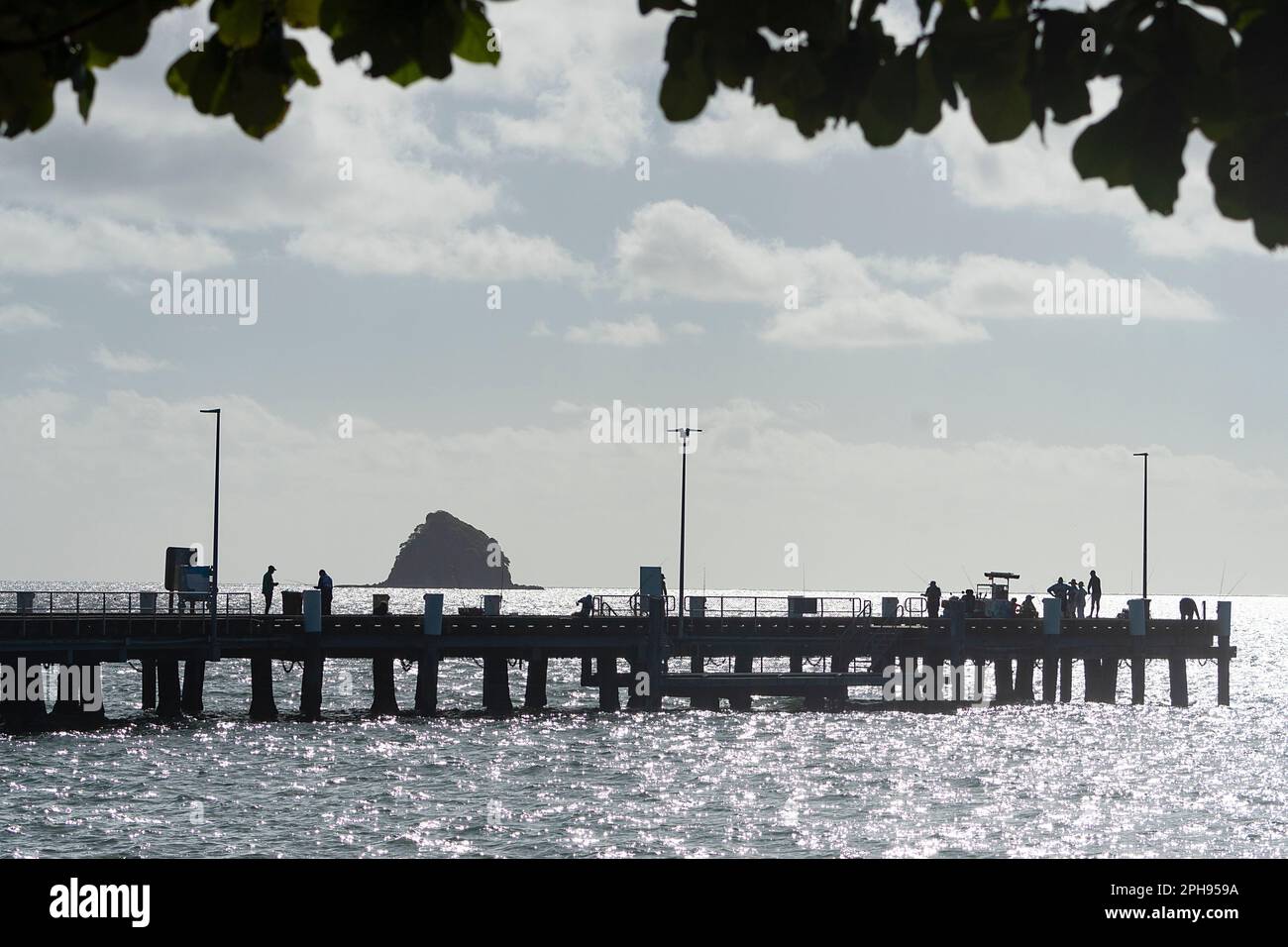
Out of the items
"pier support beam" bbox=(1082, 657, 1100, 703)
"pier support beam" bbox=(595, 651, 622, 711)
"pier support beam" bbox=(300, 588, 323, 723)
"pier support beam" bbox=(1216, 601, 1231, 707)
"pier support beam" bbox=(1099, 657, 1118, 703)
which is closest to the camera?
"pier support beam" bbox=(300, 588, 323, 723)

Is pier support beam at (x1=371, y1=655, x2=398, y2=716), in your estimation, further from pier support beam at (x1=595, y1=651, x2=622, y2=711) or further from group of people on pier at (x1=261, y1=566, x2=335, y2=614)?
pier support beam at (x1=595, y1=651, x2=622, y2=711)

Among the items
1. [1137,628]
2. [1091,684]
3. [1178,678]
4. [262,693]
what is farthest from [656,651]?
[1178,678]

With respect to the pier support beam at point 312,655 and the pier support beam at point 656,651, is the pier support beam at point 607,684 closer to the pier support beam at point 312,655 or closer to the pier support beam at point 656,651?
the pier support beam at point 656,651

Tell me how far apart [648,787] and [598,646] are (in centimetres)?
1188

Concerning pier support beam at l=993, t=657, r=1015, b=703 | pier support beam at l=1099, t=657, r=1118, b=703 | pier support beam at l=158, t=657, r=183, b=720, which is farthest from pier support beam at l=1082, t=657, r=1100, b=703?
pier support beam at l=158, t=657, r=183, b=720

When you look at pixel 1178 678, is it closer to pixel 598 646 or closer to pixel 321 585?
pixel 598 646

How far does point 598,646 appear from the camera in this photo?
45719mm

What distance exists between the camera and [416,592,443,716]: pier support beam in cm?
4291

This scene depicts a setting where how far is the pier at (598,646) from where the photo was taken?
134 feet

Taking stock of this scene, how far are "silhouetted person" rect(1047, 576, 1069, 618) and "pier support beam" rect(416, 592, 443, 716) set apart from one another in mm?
21008

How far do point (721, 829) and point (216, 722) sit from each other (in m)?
21.2

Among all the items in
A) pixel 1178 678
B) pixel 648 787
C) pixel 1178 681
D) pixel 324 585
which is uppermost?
pixel 324 585
